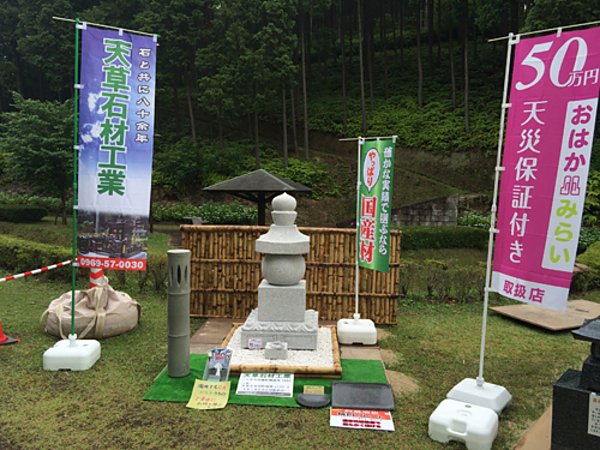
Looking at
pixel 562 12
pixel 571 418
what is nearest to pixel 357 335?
pixel 571 418

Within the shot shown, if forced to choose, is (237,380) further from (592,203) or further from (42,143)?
(592,203)

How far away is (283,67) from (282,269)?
17672 mm

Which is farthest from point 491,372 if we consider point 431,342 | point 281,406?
point 281,406

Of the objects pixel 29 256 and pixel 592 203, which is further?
pixel 592 203

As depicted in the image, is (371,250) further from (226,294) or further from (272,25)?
(272,25)

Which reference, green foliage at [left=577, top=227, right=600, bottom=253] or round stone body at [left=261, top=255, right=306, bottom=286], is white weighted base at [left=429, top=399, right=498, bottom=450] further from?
green foliage at [left=577, top=227, right=600, bottom=253]

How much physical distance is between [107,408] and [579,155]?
5407 millimetres

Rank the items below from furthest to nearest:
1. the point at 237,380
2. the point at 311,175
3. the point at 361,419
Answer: the point at 311,175, the point at 237,380, the point at 361,419

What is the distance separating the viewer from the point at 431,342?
7.25 m

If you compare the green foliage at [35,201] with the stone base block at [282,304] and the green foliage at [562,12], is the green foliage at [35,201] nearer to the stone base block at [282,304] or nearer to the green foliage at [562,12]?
the stone base block at [282,304]

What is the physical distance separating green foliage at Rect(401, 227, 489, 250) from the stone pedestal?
1297cm

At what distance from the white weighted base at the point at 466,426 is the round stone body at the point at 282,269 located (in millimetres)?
2817

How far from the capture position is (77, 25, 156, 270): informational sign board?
5.63 m

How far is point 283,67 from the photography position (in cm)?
2205
